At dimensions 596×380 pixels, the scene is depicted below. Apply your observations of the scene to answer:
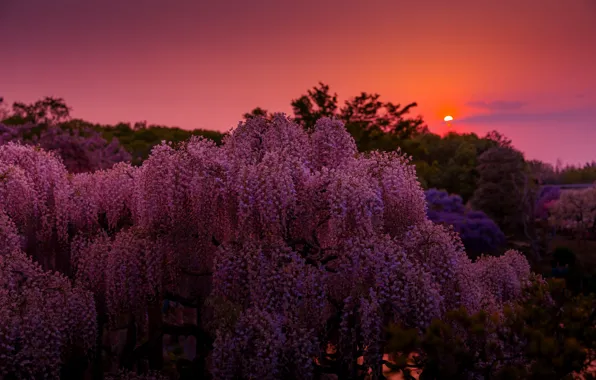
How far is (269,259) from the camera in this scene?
10695 millimetres

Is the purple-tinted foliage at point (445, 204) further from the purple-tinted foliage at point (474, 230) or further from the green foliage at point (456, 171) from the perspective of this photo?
the green foliage at point (456, 171)

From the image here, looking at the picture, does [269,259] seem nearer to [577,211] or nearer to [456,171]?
[577,211]

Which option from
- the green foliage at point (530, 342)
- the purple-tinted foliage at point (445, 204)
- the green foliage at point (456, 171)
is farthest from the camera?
the green foliage at point (456, 171)

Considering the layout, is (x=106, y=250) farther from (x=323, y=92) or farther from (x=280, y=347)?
(x=323, y=92)

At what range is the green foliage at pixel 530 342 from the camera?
7.93m

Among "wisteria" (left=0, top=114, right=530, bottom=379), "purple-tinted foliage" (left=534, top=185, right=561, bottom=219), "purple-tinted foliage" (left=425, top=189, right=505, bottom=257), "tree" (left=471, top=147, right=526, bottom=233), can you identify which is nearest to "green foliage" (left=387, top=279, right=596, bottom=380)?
"wisteria" (left=0, top=114, right=530, bottom=379)

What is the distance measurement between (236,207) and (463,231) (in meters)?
22.9

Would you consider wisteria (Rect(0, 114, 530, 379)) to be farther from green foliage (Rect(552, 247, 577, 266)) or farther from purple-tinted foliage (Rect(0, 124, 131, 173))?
green foliage (Rect(552, 247, 577, 266))

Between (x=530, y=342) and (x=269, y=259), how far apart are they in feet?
14.4

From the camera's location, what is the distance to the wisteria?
10.4 metres

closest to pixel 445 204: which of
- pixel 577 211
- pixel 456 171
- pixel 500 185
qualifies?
pixel 500 185

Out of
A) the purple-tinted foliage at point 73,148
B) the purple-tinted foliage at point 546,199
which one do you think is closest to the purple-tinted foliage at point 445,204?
the purple-tinted foliage at point 546,199

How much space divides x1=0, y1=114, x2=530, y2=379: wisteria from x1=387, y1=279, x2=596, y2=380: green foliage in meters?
1.56

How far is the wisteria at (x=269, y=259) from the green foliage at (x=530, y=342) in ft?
5.11
